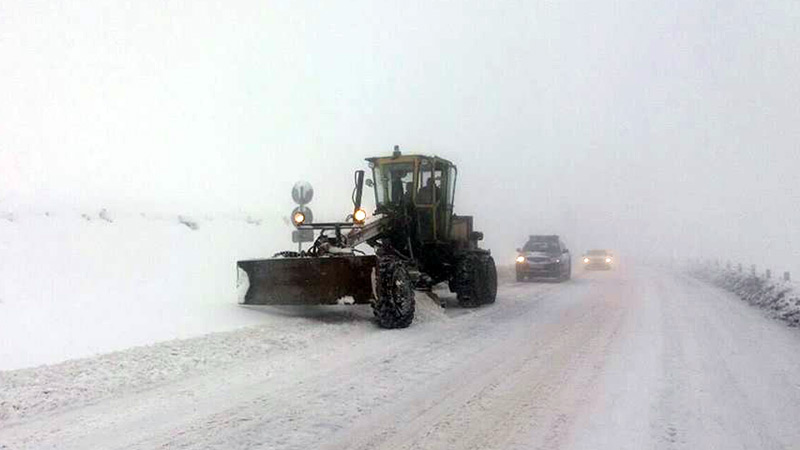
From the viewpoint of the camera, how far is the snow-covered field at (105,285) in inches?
319

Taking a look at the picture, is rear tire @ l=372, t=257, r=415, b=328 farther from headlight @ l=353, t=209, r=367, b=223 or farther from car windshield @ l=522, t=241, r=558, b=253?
car windshield @ l=522, t=241, r=558, b=253

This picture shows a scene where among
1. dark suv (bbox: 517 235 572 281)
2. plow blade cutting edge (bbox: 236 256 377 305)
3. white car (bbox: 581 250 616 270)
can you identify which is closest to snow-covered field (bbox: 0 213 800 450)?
plow blade cutting edge (bbox: 236 256 377 305)

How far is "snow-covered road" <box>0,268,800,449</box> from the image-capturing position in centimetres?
482

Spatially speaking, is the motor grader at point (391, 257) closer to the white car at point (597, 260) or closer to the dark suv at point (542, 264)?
the dark suv at point (542, 264)

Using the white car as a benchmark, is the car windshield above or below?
above

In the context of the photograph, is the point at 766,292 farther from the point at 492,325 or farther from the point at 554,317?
the point at 492,325

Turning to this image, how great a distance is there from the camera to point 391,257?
11.1 m

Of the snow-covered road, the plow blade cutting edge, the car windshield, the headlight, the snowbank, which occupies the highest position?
the headlight

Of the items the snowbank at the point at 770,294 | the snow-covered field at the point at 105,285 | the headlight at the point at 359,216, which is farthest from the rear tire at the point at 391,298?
the snowbank at the point at 770,294

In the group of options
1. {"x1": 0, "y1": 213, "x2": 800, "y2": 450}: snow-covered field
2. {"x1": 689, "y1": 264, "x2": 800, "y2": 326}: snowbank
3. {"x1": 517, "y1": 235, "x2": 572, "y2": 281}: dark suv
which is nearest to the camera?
{"x1": 0, "y1": 213, "x2": 800, "y2": 450}: snow-covered field

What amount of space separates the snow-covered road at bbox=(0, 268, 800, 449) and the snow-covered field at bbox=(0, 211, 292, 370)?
0.89 meters

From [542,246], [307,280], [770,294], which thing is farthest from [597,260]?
[307,280]

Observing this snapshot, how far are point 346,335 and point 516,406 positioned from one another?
4.22 m

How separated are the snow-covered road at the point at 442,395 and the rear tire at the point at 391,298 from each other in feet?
0.87
